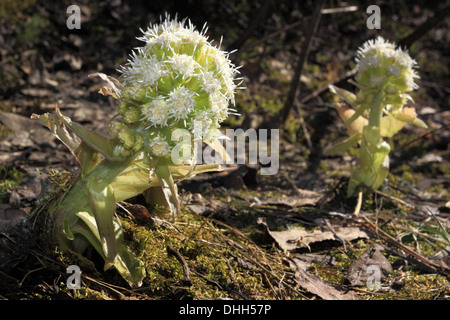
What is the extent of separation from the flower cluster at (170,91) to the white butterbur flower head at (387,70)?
1432 millimetres

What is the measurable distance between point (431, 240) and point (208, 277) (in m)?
1.63

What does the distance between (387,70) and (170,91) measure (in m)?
1.74

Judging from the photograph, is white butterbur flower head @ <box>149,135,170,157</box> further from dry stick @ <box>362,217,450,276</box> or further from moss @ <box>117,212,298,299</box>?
dry stick @ <box>362,217,450,276</box>

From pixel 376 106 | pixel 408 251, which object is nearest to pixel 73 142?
pixel 408 251

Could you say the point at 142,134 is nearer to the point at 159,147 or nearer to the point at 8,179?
the point at 159,147

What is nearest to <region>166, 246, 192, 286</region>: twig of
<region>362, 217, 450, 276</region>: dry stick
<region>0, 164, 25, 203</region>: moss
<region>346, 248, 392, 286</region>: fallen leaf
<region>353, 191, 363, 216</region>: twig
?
<region>346, 248, 392, 286</region>: fallen leaf

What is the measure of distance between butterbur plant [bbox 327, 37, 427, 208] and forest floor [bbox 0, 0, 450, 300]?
0.65 ft

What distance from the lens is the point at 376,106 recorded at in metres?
3.30

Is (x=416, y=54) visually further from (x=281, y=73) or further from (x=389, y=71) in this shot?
(x=389, y=71)

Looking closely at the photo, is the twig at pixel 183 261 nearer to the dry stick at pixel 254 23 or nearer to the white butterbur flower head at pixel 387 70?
the white butterbur flower head at pixel 387 70

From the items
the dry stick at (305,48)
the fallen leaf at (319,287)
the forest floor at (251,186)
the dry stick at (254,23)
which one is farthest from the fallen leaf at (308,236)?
the dry stick at (254,23)

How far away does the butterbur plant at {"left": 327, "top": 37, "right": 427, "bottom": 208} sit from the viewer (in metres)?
3.19

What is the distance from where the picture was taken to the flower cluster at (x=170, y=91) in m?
2.04
